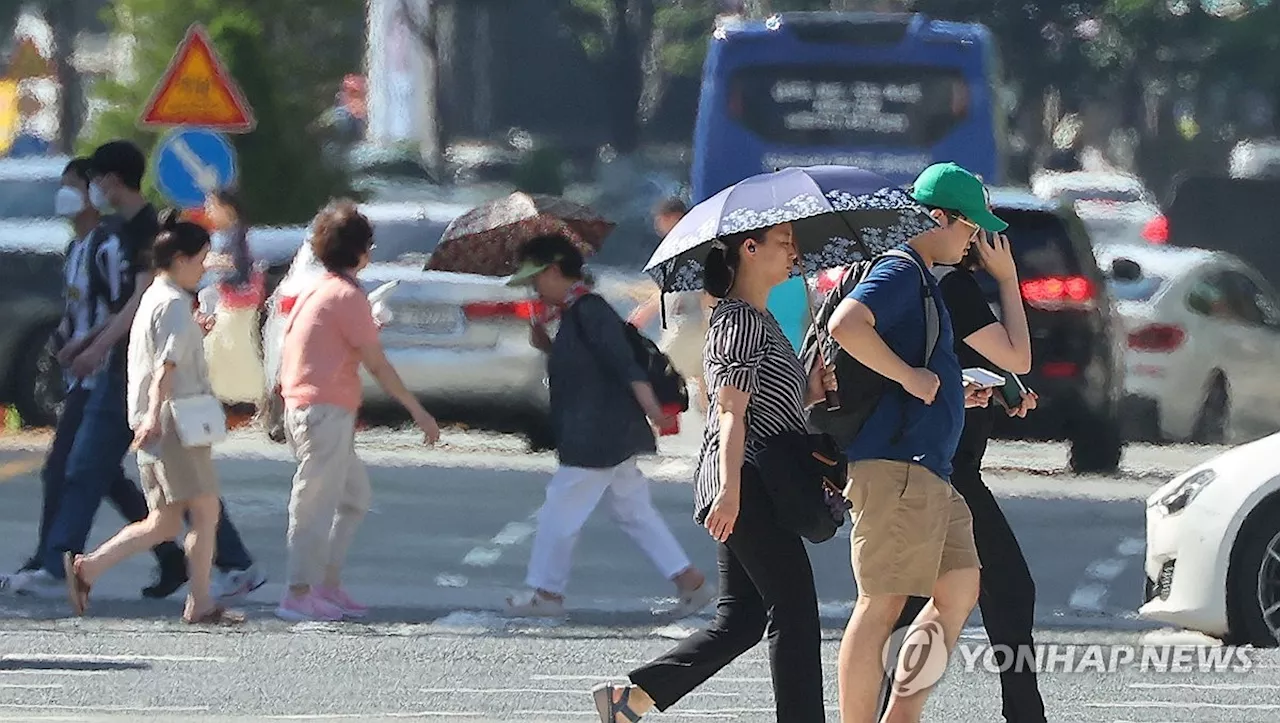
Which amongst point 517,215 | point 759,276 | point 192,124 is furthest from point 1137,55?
point 759,276

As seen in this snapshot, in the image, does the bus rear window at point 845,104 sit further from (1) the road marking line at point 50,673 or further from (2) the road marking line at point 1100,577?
(1) the road marking line at point 50,673

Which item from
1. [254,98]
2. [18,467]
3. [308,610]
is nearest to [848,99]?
[254,98]

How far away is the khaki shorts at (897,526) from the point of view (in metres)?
6.86

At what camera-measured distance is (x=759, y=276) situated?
7113 millimetres

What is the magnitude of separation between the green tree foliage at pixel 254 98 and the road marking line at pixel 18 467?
30.0 ft

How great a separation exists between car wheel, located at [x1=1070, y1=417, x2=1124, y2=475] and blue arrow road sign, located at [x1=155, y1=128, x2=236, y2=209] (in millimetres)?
5532

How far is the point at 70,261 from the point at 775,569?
15.3 ft

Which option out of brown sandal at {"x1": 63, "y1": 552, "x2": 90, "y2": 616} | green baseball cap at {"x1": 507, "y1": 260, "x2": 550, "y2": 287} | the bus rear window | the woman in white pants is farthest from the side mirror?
brown sandal at {"x1": 63, "y1": 552, "x2": 90, "y2": 616}

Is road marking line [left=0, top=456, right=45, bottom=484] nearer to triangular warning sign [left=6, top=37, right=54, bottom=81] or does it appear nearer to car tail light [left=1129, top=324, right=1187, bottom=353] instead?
car tail light [left=1129, top=324, right=1187, bottom=353]

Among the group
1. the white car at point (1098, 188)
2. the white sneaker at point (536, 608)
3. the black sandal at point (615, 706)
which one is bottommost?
the white car at point (1098, 188)

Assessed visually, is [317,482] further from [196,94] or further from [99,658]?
[196,94]

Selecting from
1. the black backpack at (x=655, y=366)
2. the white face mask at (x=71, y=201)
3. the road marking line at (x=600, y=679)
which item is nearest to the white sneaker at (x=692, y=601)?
the black backpack at (x=655, y=366)

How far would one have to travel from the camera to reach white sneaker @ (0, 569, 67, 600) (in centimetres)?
1073

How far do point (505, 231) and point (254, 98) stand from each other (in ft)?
54.4
